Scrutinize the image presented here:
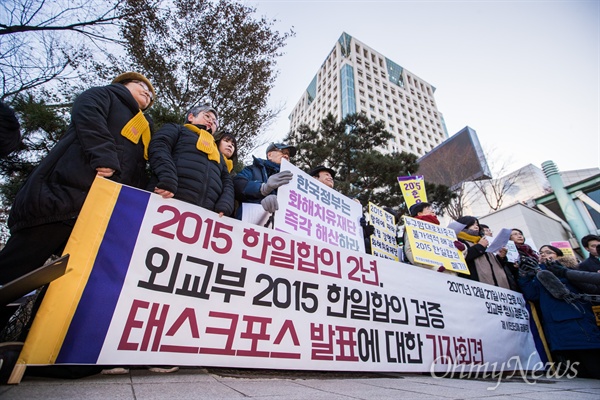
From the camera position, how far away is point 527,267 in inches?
162

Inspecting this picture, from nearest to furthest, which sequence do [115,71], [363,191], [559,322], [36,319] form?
[36,319] < [559,322] < [115,71] < [363,191]

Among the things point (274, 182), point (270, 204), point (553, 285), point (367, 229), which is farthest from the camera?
point (367, 229)

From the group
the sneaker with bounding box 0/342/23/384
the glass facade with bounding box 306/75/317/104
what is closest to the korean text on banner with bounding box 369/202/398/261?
the sneaker with bounding box 0/342/23/384

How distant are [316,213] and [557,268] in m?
3.39

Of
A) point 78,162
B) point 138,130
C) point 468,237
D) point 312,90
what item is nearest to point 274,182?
point 138,130

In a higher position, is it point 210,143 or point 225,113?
point 225,113

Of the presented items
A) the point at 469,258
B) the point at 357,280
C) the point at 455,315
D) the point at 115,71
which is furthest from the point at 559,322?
the point at 115,71

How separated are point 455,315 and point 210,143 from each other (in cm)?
309

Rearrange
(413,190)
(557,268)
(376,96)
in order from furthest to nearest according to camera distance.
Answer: (376,96) < (413,190) < (557,268)

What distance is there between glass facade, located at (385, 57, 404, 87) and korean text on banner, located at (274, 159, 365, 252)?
58.3 metres

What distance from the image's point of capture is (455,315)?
2912 millimetres

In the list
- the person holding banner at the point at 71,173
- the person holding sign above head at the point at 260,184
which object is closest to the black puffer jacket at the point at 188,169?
the person holding banner at the point at 71,173

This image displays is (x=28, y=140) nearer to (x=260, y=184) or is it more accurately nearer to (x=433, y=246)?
(x=260, y=184)

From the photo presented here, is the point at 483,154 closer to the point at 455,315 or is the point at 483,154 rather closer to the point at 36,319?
the point at 455,315
